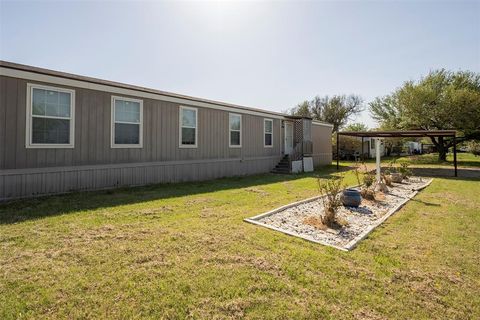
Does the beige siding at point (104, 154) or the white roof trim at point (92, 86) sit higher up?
the white roof trim at point (92, 86)

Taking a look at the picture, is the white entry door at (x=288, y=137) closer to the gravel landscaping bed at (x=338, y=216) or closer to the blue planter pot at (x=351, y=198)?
the gravel landscaping bed at (x=338, y=216)

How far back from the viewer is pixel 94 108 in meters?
7.50

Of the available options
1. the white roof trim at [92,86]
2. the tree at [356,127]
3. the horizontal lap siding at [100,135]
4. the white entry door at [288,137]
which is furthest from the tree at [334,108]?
the white roof trim at [92,86]

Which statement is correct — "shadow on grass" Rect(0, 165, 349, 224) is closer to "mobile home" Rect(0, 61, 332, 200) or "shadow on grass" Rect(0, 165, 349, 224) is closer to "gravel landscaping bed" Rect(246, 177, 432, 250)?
"mobile home" Rect(0, 61, 332, 200)

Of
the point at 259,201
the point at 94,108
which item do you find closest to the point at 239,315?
the point at 259,201

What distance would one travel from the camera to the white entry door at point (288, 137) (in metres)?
15.3

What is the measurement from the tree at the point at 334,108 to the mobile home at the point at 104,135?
2579cm

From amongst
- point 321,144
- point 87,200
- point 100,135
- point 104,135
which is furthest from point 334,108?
point 87,200

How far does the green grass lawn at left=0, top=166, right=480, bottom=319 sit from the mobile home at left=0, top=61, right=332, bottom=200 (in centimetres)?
166

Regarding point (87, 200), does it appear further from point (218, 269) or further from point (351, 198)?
point (351, 198)

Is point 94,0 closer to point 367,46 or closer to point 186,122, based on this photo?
point 186,122

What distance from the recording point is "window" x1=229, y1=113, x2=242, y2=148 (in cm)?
1191

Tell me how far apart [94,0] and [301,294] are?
9019 millimetres

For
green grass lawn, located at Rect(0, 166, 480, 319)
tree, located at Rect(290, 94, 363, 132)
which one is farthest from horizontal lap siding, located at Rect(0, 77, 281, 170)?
tree, located at Rect(290, 94, 363, 132)
